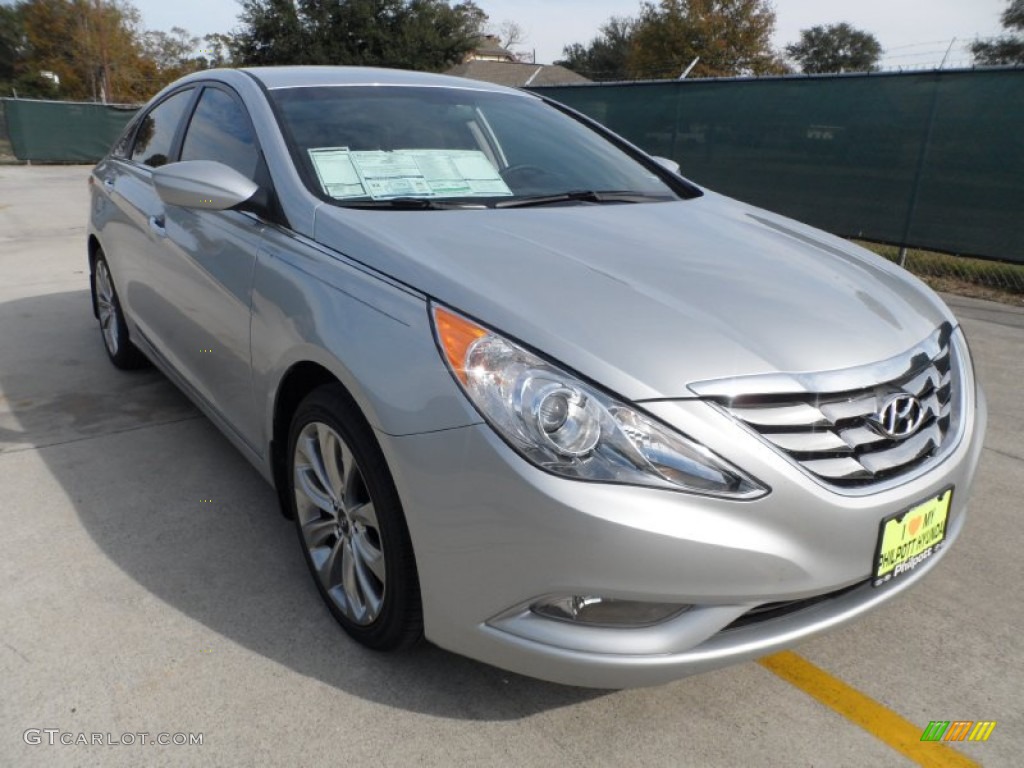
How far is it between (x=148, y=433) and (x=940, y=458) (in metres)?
3.27

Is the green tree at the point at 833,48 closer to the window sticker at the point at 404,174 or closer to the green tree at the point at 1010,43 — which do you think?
the green tree at the point at 1010,43

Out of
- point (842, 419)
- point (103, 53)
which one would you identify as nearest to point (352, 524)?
point (842, 419)

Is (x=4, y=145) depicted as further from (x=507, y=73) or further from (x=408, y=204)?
(x=507, y=73)

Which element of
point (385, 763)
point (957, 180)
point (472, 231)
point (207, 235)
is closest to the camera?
point (385, 763)

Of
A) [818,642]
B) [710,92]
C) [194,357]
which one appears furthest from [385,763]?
[710,92]

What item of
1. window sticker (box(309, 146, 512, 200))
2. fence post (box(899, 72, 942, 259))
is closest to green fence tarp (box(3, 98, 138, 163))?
fence post (box(899, 72, 942, 259))

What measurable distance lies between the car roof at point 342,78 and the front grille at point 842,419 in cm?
207

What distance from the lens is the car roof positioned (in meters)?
3.08

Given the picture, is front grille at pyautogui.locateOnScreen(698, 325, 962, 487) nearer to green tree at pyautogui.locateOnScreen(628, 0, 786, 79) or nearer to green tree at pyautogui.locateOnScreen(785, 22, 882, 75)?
green tree at pyautogui.locateOnScreen(628, 0, 786, 79)

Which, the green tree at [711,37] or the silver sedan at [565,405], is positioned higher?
the green tree at [711,37]

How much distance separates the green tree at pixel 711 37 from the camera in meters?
36.0

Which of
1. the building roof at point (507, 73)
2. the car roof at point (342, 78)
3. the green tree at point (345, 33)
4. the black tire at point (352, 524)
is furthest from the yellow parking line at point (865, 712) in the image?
the building roof at point (507, 73)

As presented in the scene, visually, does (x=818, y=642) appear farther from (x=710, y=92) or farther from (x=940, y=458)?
(x=710, y=92)

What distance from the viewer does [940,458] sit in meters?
2.06
